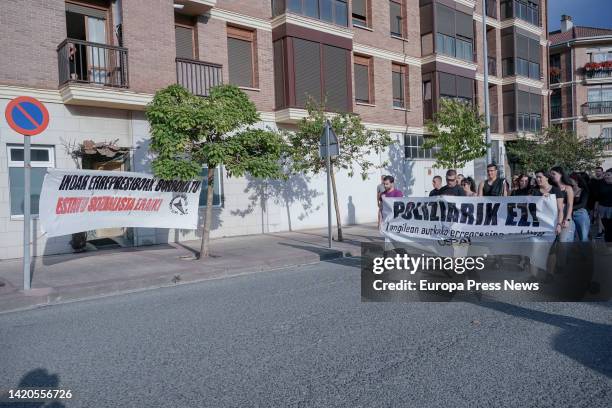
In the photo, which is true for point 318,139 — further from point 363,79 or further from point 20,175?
point 363,79

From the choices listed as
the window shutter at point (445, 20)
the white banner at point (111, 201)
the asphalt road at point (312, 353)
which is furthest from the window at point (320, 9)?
the asphalt road at point (312, 353)

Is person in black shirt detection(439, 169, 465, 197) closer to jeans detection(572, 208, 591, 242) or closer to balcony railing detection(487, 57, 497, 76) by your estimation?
jeans detection(572, 208, 591, 242)

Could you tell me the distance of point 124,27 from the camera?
42.4ft

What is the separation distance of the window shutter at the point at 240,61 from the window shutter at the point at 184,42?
1.27 m

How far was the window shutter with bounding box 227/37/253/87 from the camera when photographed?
1592 cm

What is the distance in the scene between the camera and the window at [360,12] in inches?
780

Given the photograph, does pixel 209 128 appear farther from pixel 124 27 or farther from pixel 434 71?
pixel 434 71

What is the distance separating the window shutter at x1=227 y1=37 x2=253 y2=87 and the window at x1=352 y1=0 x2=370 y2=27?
17.8ft

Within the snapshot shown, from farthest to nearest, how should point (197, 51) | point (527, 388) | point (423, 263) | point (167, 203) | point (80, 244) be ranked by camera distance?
1. point (197, 51)
2. point (80, 244)
3. point (167, 203)
4. point (423, 263)
5. point (527, 388)

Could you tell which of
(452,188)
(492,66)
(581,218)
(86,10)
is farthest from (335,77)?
(492,66)

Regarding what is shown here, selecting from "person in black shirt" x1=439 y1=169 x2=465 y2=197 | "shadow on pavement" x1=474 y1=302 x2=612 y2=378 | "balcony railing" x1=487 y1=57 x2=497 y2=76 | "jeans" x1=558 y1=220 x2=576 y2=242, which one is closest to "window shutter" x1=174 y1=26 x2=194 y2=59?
"person in black shirt" x1=439 y1=169 x2=465 y2=197

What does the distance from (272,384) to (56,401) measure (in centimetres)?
161

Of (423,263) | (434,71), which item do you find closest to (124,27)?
(423,263)

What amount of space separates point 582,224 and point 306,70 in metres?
11.1
